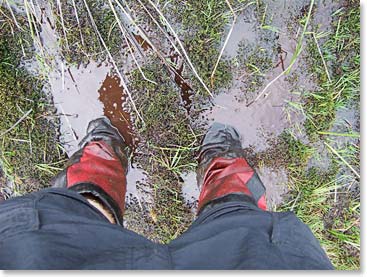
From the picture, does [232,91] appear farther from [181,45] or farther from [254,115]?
[181,45]

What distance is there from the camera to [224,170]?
180 cm

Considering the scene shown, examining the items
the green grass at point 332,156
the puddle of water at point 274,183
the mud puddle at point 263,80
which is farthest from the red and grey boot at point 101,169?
the green grass at point 332,156

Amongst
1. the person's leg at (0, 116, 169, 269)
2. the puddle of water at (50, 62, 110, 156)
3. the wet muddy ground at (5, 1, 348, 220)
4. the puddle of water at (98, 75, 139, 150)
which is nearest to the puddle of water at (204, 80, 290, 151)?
the wet muddy ground at (5, 1, 348, 220)

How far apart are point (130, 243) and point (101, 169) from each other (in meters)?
0.54

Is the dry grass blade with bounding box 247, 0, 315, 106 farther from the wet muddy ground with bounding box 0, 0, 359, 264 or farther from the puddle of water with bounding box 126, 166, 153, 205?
the puddle of water with bounding box 126, 166, 153, 205

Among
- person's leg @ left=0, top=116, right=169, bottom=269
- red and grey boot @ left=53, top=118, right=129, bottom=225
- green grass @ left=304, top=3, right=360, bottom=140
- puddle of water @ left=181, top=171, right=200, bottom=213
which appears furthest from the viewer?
puddle of water @ left=181, top=171, right=200, bottom=213

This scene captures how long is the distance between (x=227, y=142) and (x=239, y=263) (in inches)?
28.2

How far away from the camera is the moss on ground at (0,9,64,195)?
5.91ft

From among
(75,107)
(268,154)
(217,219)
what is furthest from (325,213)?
(75,107)

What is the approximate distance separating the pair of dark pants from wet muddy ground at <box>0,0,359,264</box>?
498 millimetres

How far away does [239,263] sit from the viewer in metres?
1.18

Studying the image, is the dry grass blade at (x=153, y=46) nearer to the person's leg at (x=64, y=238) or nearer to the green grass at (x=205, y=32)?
the green grass at (x=205, y=32)

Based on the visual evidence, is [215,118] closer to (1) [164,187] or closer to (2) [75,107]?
(1) [164,187]

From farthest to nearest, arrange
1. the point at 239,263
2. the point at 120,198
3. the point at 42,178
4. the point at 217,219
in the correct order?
the point at 42,178, the point at 120,198, the point at 217,219, the point at 239,263
